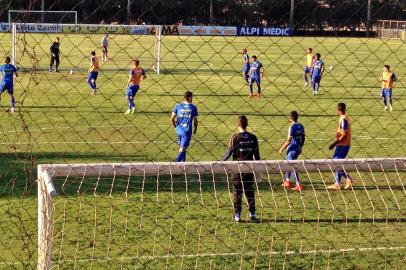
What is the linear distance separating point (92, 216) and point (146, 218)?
2.89ft

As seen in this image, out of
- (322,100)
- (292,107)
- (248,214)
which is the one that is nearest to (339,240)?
(248,214)

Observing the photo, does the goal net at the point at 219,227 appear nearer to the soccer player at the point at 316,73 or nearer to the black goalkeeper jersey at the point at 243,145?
the black goalkeeper jersey at the point at 243,145

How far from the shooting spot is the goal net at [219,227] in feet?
35.2

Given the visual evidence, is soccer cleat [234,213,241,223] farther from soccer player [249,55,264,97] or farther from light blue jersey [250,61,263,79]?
light blue jersey [250,61,263,79]

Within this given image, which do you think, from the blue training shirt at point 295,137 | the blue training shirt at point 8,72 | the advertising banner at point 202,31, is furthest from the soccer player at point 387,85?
the blue training shirt at point 295,137

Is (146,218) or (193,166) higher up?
(193,166)

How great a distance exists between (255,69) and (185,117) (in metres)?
14.9

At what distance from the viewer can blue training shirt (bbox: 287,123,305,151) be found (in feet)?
49.6

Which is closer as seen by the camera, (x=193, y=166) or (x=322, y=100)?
(x=193, y=166)

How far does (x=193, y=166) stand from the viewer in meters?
6.37

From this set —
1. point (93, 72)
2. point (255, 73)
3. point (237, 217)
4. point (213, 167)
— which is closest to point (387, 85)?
point (255, 73)

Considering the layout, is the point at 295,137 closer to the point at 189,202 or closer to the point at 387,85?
the point at 189,202

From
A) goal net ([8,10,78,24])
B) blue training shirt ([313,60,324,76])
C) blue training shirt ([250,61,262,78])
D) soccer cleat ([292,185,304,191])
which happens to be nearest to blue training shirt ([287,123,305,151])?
soccer cleat ([292,185,304,191])

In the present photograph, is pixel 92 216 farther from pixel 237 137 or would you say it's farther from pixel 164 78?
pixel 164 78
